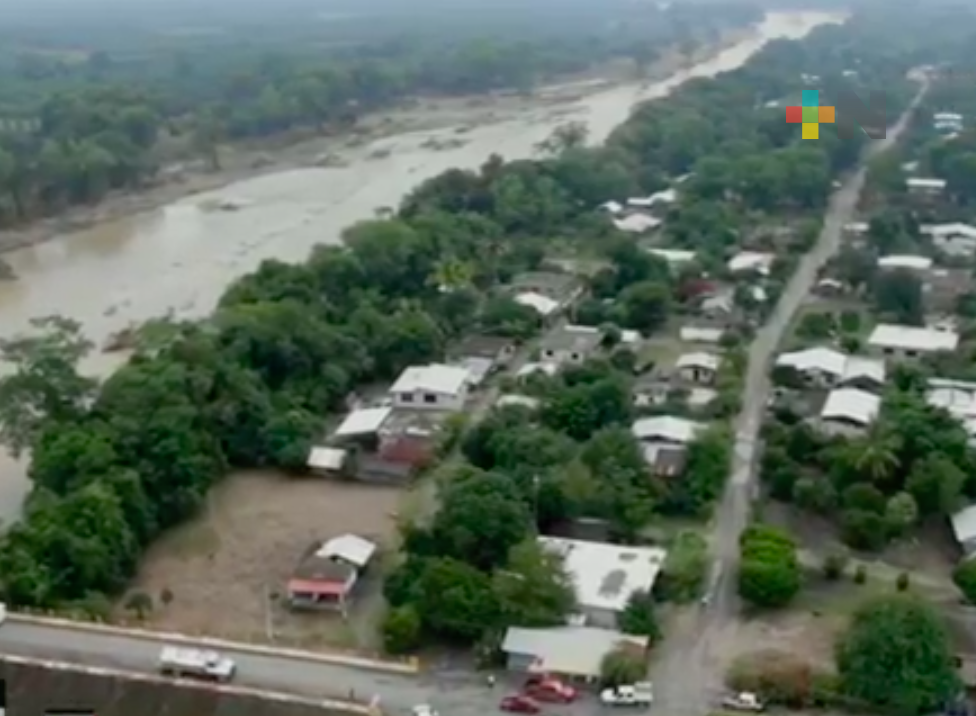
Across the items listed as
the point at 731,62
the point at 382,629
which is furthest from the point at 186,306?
the point at 731,62

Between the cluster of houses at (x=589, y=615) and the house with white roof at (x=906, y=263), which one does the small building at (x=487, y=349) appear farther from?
the house with white roof at (x=906, y=263)

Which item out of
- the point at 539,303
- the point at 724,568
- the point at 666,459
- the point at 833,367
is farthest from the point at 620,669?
the point at 539,303

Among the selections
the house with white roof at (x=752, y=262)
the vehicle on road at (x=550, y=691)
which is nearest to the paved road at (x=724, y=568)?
the house with white roof at (x=752, y=262)

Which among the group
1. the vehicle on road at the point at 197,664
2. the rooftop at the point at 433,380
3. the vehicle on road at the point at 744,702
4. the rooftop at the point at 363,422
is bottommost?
the vehicle on road at the point at 744,702

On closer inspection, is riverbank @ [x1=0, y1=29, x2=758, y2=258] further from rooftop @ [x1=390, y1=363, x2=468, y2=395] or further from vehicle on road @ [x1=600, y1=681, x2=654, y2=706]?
vehicle on road @ [x1=600, y1=681, x2=654, y2=706]

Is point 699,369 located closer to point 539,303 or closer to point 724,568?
point 539,303

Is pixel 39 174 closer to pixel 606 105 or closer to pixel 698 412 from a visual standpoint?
pixel 698 412

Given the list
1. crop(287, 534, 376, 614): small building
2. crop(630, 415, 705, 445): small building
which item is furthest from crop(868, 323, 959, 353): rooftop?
crop(287, 534, 376, 614): small building
